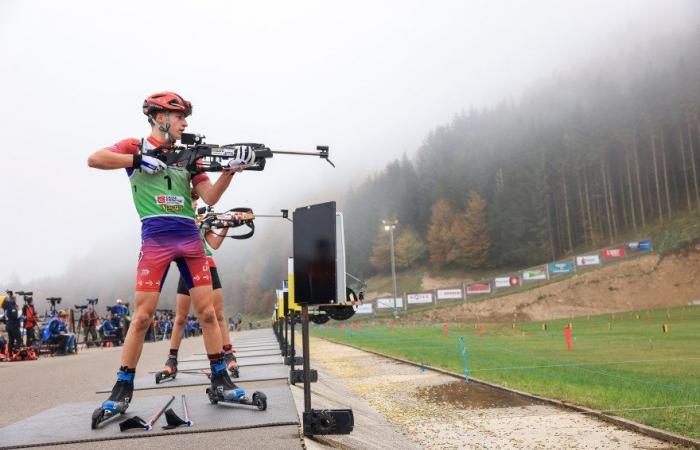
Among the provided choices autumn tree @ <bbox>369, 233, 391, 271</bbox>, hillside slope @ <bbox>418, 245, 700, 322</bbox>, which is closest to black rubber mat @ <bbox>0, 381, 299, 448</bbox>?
hillside slope @ <bbox>418, 245, 700, 322</bbox>

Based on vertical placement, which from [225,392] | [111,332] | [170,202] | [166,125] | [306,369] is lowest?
[111,332]

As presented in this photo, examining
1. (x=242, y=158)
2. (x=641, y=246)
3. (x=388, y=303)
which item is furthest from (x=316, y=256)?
(x=641, y=246)

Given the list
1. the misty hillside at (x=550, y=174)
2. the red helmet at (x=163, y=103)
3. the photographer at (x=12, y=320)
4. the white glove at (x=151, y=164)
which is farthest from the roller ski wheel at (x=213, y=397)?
the misty hillside at (x=550, y=174)

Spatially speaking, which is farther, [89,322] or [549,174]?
[549,174]

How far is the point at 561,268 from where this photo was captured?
5494cm

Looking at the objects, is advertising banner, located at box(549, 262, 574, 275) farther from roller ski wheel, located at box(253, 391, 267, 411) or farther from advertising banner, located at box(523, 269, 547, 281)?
roller ski wheel, located at box(253, 391, 267, 411)

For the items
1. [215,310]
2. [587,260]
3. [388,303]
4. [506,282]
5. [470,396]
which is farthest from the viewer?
[587,260]

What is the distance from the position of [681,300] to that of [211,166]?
2114 inches

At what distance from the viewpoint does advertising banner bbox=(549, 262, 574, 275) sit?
5466 centimetres

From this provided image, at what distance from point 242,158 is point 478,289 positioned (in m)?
52.1

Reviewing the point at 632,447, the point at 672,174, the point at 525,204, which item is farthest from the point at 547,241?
the point at 632,447

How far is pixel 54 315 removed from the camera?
71.4ft

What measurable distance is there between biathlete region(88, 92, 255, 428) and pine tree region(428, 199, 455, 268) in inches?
3275

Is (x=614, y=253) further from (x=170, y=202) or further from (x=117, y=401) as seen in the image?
(x=117, y=401)
